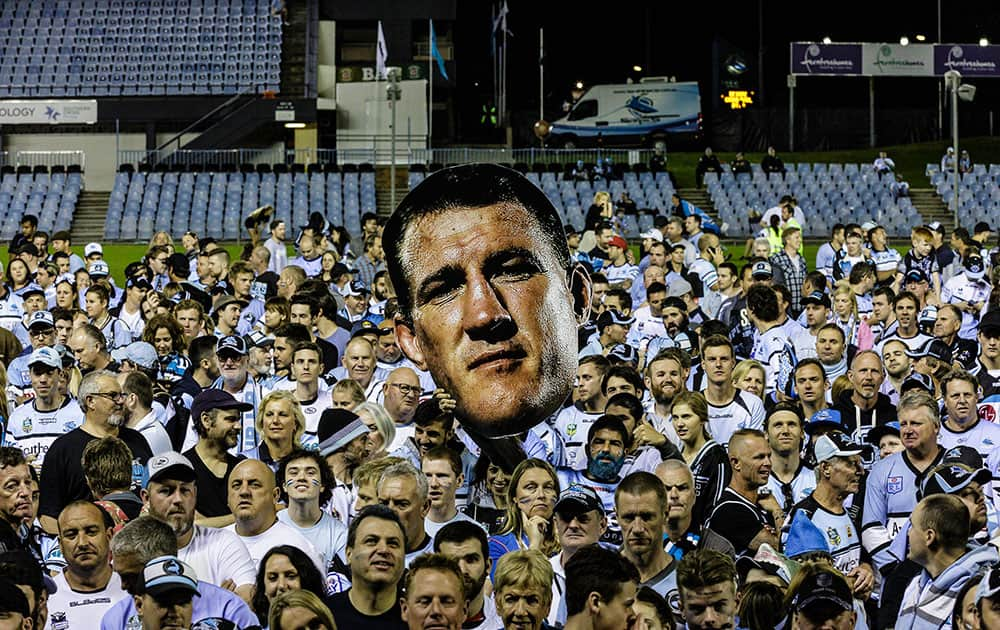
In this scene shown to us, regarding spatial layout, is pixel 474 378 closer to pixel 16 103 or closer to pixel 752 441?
pixel 752 441

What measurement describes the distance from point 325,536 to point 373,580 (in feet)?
3.33

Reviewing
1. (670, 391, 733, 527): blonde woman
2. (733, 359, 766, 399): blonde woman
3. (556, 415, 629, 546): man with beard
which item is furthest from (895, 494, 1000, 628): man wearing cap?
(733, 359, 766, 399): blonde woman

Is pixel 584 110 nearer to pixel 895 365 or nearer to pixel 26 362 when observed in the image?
pixel 895 365

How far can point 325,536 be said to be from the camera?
6770mm

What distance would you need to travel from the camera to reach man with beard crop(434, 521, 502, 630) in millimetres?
5984

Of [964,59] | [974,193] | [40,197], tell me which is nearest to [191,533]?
[40,197]

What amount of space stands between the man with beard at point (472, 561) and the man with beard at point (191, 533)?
0.82 meters

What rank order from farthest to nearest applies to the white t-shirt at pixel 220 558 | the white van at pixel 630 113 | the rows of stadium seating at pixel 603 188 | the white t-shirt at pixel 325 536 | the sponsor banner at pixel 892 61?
the white van at pixel 630 113
the sponsor banner at pixel 892 61
the rows of stadium seating at pixel 603 188
the white t-shirt at pixel 325 536
the white t-shirt at pixel 220 558

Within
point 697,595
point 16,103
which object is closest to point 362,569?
point 697,595

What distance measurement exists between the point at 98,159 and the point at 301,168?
990 centimetres

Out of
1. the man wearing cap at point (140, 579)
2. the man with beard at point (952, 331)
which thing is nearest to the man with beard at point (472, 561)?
the man wearing cap at point (140, 579)

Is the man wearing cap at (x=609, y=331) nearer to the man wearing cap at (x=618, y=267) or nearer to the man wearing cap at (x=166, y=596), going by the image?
the man wearing cap at (x=618, y=267)

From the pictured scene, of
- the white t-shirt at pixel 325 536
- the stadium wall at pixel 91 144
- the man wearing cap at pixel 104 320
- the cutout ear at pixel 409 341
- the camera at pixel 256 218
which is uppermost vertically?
the stadium wall at pixel 91 144

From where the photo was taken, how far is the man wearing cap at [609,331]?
432 inches
